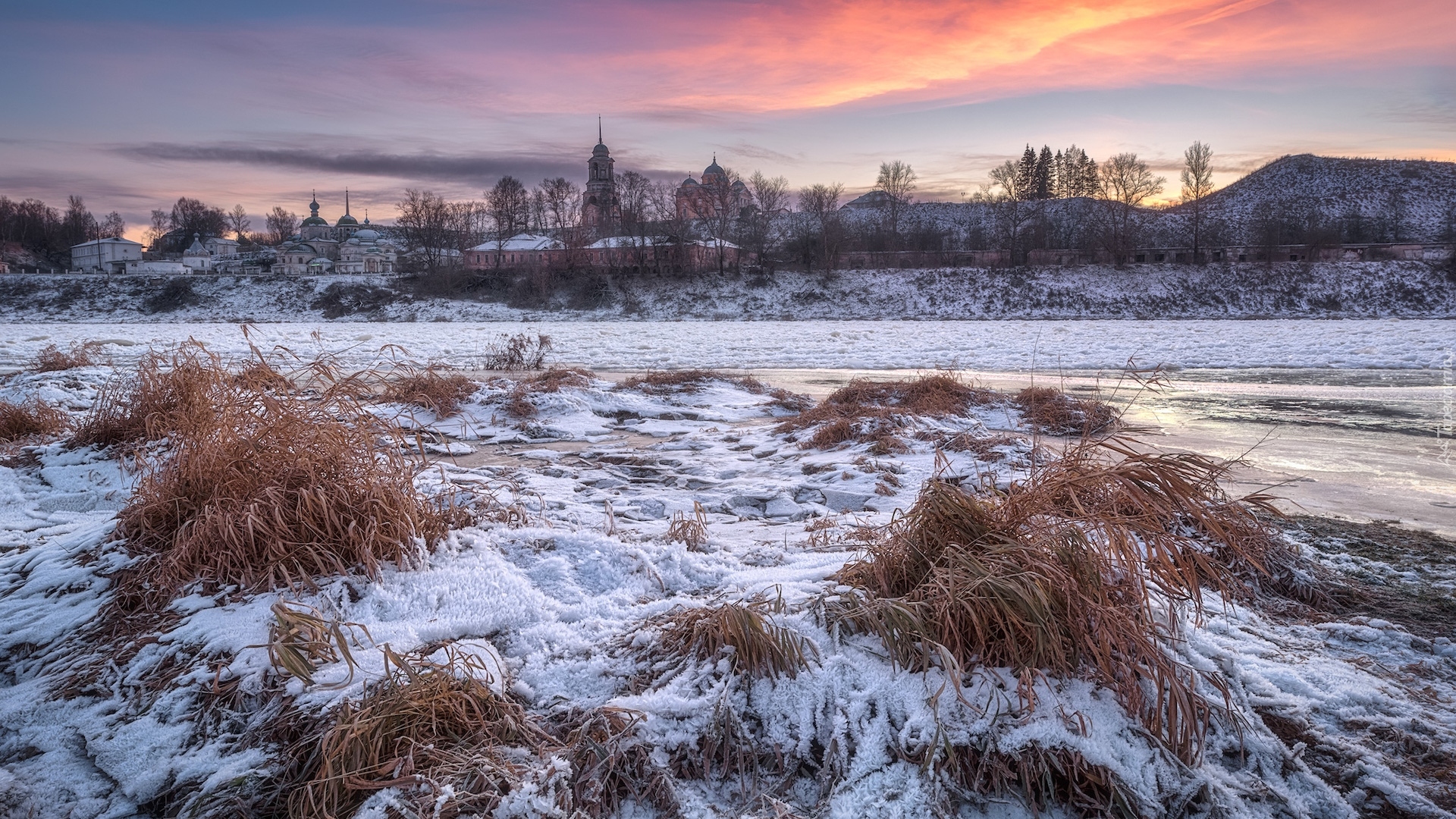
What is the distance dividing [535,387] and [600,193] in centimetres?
8216

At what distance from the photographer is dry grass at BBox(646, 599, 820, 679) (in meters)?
2.45

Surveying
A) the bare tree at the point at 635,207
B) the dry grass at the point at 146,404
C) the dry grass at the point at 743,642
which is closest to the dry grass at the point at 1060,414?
the dry grass at the point at 743,642

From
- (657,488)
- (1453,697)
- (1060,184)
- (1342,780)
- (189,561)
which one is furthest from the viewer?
(1060,184)

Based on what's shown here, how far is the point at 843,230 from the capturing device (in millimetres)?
67562

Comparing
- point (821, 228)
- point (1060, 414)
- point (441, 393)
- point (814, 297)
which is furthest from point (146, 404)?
point (821, 228)

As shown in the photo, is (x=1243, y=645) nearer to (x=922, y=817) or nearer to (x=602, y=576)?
(x=922, y=817)

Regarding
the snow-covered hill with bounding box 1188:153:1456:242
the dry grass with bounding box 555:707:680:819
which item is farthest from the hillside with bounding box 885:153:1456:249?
the dry grass with bounding box 555:707:680:819

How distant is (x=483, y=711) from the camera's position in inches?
91.0

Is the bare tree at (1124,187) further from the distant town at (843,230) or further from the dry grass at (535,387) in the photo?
the dry grass at (535,387)

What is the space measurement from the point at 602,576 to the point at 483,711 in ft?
3.55

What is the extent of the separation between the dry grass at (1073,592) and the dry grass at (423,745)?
1.21 metres

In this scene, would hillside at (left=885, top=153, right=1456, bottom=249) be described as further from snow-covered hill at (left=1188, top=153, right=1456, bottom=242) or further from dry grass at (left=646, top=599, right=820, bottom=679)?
dry grass at (left=646, top=599, right=820, bottom=679)

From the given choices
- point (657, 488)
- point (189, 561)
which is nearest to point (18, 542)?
point (189, 561)

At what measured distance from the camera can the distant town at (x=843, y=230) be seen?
189 ft
